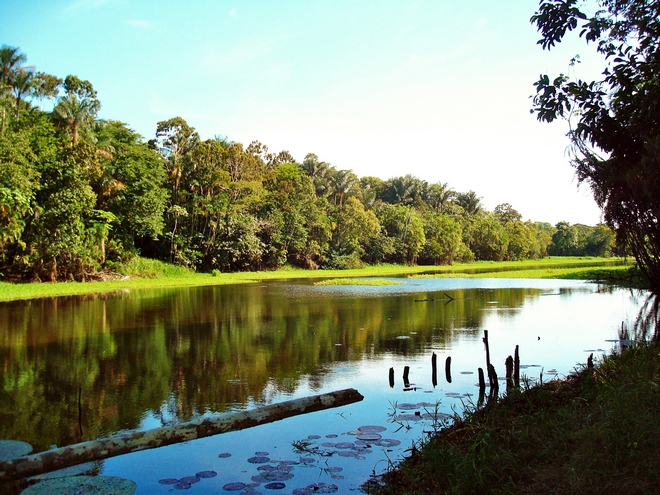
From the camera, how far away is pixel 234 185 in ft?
172

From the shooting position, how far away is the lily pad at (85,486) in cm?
609

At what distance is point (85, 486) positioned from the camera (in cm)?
629

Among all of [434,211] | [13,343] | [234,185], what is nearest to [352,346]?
[13,343]

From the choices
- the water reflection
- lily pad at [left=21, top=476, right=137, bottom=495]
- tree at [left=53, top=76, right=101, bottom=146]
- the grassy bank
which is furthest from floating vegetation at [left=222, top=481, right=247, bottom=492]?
tree at [left=53, top=76, right=101, bottom=146]

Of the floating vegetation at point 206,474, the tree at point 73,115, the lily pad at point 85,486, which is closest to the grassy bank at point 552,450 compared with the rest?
the floating vegetation at point 206,474

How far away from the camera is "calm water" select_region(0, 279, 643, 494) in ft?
25.1

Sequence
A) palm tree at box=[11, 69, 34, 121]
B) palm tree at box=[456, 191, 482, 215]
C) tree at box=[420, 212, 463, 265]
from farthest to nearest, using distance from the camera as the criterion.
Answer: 1. palm tree at box=[456, 191, 482, 215]
2. tree at box=[420, 212, 463, 265]
3. palm tree at box=[11, 69, 34, 121]

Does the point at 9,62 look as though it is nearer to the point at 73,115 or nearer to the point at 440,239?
the point at 73,115

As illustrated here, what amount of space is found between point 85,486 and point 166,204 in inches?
1851

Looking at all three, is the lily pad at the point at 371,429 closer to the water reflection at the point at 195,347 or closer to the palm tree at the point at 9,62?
the water reflection at the point at 195,347

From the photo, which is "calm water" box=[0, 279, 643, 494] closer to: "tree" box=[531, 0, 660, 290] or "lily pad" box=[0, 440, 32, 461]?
"lily pad" box=[0, 440, 32, 461]

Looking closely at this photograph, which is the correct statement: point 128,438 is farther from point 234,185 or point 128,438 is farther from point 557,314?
point 234,185

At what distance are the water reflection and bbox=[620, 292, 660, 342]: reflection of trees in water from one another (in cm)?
65

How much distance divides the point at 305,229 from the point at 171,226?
1598 centimetres
